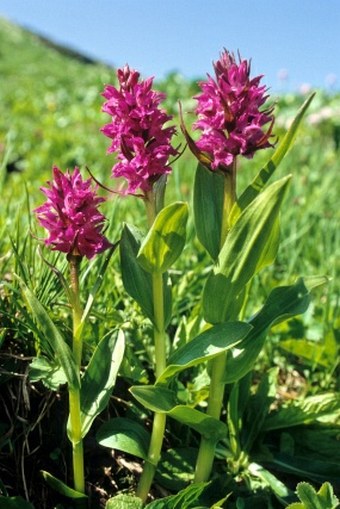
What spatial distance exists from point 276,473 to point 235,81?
120 centimetres

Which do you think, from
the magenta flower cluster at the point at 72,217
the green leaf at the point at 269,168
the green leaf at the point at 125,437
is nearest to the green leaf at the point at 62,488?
the green leaf at the point at 125,437

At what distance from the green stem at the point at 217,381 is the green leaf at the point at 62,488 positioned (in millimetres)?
319

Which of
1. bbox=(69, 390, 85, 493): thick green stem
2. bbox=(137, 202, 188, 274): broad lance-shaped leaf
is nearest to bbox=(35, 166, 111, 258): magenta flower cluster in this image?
bbox=(137, 202, 188, 274): broad lance-shaped leaf

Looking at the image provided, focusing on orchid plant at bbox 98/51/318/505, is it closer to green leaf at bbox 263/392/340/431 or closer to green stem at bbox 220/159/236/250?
green stem at bbox 220/159/236/250

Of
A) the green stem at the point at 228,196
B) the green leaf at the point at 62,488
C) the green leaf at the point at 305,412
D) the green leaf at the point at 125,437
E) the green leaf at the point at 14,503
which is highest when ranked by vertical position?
the green stem at the point at 228,196

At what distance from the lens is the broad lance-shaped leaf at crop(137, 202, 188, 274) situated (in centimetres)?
147

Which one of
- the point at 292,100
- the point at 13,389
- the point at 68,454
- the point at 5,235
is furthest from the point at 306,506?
the point at 292,100

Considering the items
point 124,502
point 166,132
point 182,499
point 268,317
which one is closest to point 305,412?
point 268,317

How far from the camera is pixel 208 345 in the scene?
154cm

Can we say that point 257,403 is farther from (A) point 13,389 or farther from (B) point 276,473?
(A) point 13,389

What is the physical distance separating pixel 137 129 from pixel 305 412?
3.31 feet

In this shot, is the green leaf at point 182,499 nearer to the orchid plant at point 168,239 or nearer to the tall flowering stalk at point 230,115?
the orchid plant at point 168,239

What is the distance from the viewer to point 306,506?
1.54 meters

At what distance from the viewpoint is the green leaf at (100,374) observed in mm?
1591
